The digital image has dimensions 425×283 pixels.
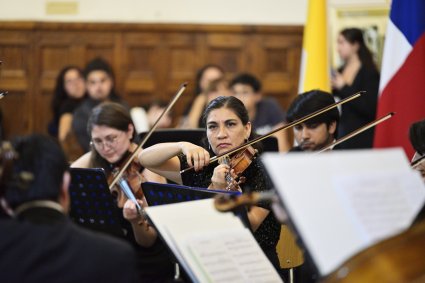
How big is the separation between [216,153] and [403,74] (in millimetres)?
1479

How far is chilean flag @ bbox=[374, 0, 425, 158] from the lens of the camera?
4203 millimetres

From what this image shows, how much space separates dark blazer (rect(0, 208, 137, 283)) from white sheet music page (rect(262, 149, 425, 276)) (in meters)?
0.46

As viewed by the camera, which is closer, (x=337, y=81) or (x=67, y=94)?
(x=337, y=81)

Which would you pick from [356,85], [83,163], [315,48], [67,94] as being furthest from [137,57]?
[83,163]

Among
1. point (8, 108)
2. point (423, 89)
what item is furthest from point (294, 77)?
point (423, 89)

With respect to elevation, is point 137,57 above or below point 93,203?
above

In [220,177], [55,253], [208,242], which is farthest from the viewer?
[220,177]

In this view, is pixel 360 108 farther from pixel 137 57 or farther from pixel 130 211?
pixel 137 57

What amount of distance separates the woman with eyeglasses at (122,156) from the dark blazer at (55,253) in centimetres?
136

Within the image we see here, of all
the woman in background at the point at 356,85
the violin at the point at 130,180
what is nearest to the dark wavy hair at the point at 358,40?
the woman in background at the point at 356,85

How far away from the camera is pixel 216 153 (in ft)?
10.6

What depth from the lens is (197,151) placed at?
310cm

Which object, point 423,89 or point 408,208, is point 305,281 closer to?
point 408,208

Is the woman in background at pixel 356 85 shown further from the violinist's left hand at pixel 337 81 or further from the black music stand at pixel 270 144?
the black music stand at pixel 270 144
